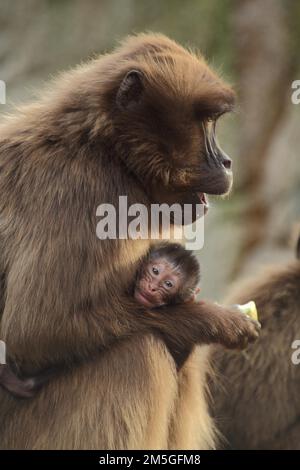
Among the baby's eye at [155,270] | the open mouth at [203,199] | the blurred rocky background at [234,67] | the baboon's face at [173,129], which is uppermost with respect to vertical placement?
the blurred rocky background at [234,67]

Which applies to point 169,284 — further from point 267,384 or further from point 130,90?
point 267,384

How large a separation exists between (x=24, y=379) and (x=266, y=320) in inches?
93.6

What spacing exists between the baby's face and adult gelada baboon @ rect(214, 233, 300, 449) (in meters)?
1.45

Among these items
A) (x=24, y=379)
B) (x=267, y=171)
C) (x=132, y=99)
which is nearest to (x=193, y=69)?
(x=132, y=99)

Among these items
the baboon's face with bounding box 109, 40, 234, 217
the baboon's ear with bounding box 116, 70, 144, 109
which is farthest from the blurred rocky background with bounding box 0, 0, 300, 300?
the baboon's ear with bounding box 116, 70, 144, 109

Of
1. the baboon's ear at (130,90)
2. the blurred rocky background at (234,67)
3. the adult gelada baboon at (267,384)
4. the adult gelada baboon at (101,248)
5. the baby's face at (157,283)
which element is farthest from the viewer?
the blurred rocky background at (234,67)

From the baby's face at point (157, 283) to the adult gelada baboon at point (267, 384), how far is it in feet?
4.76

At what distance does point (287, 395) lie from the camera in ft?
22.2

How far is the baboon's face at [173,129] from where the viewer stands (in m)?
5.23

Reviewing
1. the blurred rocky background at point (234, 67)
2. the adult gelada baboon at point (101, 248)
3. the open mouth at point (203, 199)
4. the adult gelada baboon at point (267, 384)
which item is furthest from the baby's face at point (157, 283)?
the blurred rocky background at point (234, 67)

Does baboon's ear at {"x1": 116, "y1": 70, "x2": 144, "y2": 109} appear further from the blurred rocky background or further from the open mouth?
the blurred rocky background

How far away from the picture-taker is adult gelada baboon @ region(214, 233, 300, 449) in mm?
6754

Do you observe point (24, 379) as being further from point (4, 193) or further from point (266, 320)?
point (266, 320)

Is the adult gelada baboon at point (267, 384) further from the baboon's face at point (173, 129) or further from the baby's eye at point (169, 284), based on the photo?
the baboon's face at point (173, 129)
